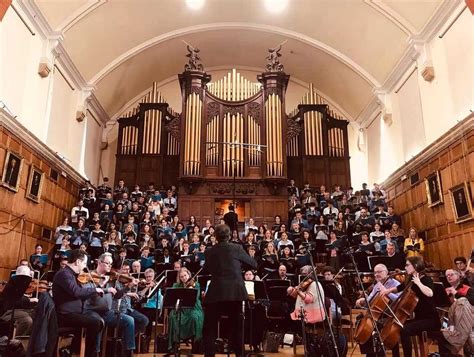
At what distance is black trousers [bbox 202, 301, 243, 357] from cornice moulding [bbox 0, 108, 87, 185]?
226 inches

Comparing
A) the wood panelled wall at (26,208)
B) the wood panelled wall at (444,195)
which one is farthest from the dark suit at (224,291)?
the wood panelled wall at (26,208)

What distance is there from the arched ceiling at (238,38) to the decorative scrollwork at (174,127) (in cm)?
206

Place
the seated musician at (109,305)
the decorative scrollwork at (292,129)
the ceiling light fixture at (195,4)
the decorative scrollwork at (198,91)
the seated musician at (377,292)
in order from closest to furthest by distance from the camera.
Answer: the seated musician at (377,292), the seated musician at (109,305), the ceiling light fixture at (195,4), the decorative scrollwork at (198,91), the decorative scrollwork at (292,129)

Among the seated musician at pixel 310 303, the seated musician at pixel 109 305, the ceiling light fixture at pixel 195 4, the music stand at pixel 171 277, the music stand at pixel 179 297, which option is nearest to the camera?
the seated musician at pixel 109 305

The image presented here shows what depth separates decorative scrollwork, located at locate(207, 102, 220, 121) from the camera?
12041 mm

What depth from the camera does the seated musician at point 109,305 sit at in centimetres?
442

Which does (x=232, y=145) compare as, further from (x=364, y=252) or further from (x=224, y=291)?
(x=224, y=291)

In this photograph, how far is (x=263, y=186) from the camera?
1141cm

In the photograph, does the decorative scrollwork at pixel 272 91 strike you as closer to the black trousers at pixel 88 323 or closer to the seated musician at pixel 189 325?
the seated musician at pixel 189 325

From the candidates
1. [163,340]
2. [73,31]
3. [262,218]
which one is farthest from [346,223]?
[73,31]

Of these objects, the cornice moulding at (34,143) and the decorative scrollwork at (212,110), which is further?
the decorative scrollwork at (212,110)

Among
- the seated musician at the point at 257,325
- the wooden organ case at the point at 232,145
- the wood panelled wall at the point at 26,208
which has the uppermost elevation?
the wooden organ case at the point at 232,145

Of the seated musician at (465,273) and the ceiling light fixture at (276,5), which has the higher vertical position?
the ceiling light fixture at (276,5)

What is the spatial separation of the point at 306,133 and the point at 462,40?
5653 millimetres
